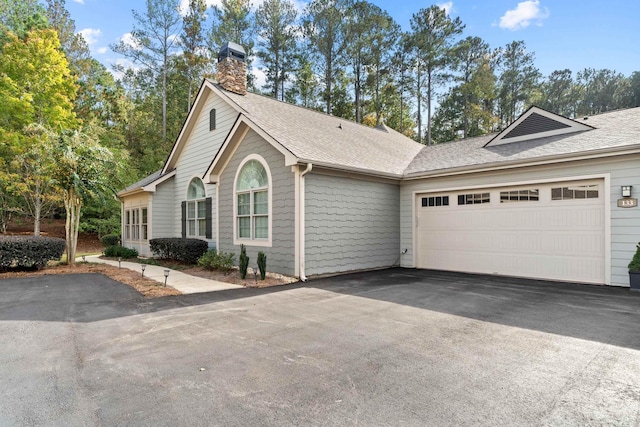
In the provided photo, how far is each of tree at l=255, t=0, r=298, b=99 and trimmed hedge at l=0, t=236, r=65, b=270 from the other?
20.4 meters

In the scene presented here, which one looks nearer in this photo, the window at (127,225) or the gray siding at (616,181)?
the gray siding at (616,181)

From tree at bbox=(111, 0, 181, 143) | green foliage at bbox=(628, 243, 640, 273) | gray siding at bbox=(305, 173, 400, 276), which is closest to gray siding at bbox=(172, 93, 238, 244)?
gray siding at bbox=(305, 173, 400, 276)

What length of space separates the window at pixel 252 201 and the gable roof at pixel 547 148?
459 cm

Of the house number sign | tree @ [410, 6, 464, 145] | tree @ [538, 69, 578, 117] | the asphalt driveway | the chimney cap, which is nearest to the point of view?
the asphalt driveway

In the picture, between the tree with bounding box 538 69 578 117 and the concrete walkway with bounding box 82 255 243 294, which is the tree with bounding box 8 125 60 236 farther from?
the tree with bounding box 538 69 578 117

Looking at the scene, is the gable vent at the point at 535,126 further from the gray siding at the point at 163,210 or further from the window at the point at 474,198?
the gray siding at the point at 163,210

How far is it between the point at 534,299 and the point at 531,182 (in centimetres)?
347

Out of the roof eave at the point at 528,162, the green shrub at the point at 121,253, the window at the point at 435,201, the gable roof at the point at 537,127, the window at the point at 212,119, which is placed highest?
the window at the point at 212,119

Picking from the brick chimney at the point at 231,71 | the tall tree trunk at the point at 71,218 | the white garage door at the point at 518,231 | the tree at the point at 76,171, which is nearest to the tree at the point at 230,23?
the brick chimney at the point at 231,71

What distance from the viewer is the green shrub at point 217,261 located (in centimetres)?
957

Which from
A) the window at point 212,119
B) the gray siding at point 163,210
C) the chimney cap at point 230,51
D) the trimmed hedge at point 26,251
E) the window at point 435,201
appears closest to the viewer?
the trimmed hedge at point 26,251

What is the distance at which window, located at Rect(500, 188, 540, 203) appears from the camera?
332 inches

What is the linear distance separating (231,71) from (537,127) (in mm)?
10257

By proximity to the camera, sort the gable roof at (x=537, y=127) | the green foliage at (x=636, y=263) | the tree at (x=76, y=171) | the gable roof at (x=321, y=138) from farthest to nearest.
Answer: the tree at (x=76, y=171)
the gable roof at (x=537, y=127)
the gable roof at (x=321, y=138)
the green foliage at (x=636, y=263)
